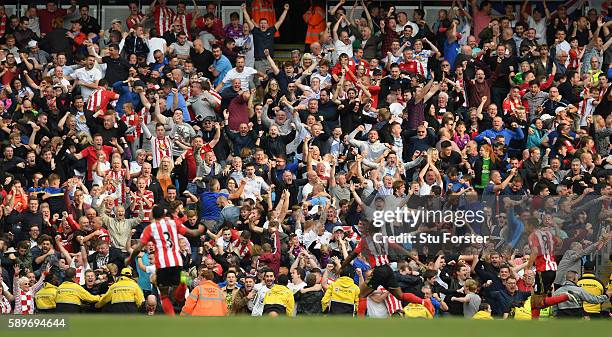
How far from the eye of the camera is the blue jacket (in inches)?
932

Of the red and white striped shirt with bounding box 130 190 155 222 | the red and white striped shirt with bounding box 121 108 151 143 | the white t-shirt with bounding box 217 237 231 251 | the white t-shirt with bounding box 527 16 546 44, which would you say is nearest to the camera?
the white t-shirt with bounding box 217 237 231 251

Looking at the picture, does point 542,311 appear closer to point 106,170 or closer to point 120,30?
point 106,170

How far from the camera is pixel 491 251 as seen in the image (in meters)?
20.7

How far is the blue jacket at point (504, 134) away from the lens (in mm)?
23672

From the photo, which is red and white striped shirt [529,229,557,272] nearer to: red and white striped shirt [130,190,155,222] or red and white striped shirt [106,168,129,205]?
red and white striped shirt [130,190,155,222]

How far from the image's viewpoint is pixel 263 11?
1041 inches

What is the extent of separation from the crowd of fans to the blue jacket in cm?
4

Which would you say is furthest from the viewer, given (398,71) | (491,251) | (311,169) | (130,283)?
(398,71)

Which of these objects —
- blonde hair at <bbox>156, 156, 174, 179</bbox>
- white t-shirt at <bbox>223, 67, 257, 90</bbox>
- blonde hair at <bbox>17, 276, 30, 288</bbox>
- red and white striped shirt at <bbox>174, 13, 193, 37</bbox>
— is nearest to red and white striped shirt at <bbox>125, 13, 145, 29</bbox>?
red and white striped shirt at <bbox>174, 13, 193, 37</bbox>

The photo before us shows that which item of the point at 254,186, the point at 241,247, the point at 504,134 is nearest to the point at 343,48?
the point at 504,134

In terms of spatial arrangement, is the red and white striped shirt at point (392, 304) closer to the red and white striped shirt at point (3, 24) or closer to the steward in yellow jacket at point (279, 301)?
the steward in yellow jacket at point (279, 301)

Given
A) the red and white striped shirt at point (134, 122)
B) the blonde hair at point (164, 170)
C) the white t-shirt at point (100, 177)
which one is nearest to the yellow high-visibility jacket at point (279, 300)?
the blonde hair at point (164, 170)

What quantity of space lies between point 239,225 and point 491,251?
11.9 ft

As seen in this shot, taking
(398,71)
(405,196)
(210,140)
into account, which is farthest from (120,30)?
(405,196)
